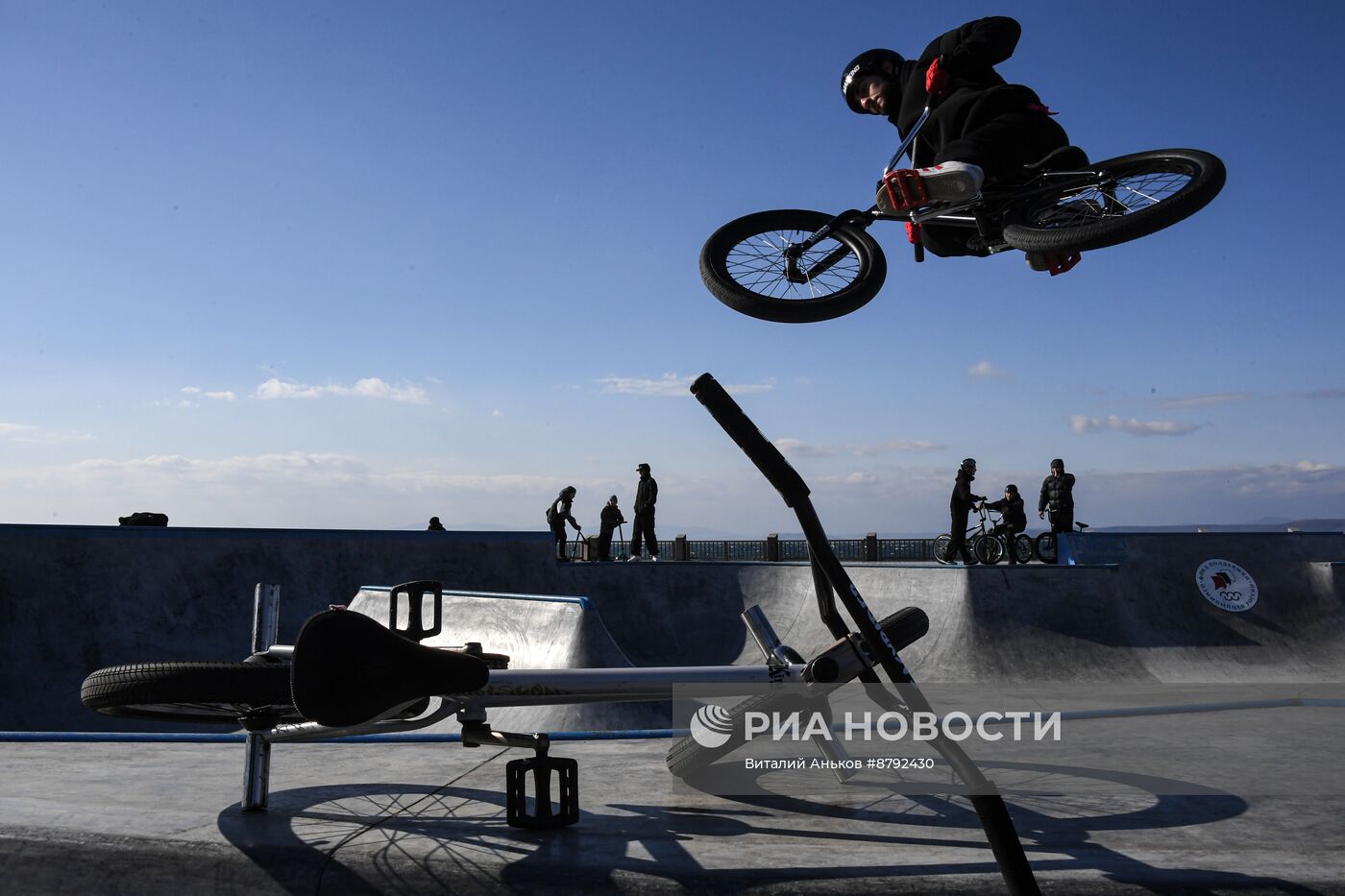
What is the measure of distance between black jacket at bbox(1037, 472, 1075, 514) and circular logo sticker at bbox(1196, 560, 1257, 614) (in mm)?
3157

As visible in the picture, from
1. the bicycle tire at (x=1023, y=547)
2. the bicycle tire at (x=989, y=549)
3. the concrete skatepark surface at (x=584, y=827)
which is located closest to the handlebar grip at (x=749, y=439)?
the concrete skatepark surface at (x=584, y=827)

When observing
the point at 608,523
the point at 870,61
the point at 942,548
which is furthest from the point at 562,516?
the point at 870,61

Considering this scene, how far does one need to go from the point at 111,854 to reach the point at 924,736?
2.20 m

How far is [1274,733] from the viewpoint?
4797 mm

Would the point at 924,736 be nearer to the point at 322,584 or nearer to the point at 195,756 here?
the point at 195,756

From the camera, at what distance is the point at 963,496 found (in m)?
17.3

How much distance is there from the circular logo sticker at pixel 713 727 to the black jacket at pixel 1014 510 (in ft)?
49.9

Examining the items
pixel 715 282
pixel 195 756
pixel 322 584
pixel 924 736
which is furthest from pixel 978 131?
pixel 322 584

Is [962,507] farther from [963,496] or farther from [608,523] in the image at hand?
[608,523]

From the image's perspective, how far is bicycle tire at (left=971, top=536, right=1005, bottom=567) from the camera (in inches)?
698

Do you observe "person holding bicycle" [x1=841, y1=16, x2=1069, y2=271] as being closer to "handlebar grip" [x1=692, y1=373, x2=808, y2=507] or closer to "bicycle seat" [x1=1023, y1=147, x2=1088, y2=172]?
"bicycle seat" [x1=1023, y1=147, x2=1088, y2=172]

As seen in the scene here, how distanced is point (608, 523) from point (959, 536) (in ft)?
26.7

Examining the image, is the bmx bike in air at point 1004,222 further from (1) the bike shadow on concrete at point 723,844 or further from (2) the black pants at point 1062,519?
(2) the black pants at point 1062,519

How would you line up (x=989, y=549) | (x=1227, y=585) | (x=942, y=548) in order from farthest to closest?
1. (x=942, y=548)
2. (x=989, y=549)
3. (x=1227, y=585)
